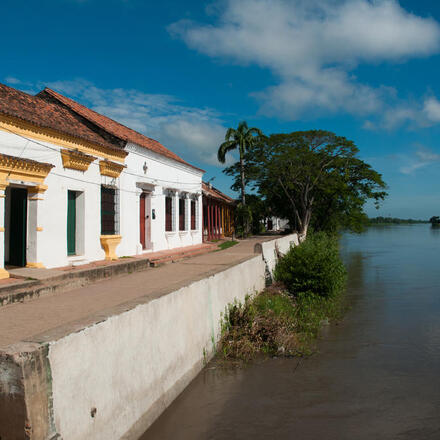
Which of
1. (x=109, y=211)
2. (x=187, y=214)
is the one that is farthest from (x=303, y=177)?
(x=109, y=211)

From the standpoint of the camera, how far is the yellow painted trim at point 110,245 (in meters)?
12.0

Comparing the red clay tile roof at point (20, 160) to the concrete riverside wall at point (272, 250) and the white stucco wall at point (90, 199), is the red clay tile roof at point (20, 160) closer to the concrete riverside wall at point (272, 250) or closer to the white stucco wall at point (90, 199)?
the white stucco wall at point (90, 199)

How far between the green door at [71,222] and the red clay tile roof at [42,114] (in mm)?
1668

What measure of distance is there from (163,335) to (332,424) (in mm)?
2091

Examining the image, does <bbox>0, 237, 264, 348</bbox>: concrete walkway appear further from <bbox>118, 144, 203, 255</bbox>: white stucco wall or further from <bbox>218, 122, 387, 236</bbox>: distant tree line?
<bbox>218, 122, 387, 236</bbox>: distant tree line

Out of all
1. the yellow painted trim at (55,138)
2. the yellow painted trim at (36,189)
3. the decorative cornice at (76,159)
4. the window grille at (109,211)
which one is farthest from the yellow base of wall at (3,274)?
the window grille at (109,211)

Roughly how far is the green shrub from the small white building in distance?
4.99m

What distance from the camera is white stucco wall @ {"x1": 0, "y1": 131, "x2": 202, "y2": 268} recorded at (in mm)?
9742

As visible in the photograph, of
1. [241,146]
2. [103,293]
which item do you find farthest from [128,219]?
[241,146]

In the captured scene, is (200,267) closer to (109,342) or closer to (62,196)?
(62,196)

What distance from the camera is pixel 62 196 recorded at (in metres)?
10.4

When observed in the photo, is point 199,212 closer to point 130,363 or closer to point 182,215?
point 182,215

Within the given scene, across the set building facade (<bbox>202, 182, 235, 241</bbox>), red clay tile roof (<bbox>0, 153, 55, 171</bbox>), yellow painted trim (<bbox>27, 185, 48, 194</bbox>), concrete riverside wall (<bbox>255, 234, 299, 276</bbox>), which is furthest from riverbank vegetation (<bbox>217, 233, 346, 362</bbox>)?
building facade (<bbox>202, 182, 235, 241</bbox>)

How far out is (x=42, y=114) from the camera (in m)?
10.9
